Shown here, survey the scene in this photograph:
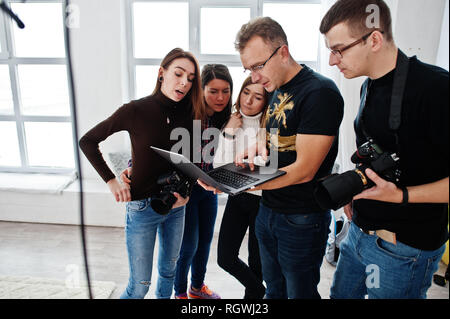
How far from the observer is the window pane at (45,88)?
2369 millimetres

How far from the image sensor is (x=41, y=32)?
2168 mm

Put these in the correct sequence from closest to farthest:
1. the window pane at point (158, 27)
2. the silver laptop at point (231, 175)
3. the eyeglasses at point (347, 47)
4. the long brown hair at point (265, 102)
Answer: the eyeglasses at point (347, 47)
the silver laptop at point (231, 175)
the long brown hair at point (265, 102)
the window pane at point (158, 27)

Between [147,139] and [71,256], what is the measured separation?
1.34m

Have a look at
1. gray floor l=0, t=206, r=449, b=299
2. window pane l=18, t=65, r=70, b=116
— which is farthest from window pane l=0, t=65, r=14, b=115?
gray floor l=0, t=206, r=449, b=299

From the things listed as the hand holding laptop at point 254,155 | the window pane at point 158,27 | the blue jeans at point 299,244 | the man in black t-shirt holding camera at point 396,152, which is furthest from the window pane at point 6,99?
the man in black t-shirt holding camera at point 396,152

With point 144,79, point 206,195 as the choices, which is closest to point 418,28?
point 206,195

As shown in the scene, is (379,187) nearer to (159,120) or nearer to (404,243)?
(404,243)

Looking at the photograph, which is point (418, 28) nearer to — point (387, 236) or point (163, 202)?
point (387, 236)

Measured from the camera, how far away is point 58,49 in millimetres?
2348

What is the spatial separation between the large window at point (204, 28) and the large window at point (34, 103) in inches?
23.8

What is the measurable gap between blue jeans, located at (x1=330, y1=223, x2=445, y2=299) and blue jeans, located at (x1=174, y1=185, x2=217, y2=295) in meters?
0.73

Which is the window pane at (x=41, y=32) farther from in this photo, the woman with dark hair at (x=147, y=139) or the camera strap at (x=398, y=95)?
the camera strap at (x=398, y=95)

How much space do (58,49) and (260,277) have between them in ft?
7.30

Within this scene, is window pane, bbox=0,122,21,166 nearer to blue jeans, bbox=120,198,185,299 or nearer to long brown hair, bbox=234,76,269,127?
blue jeans, bbox=120,198,185,299
